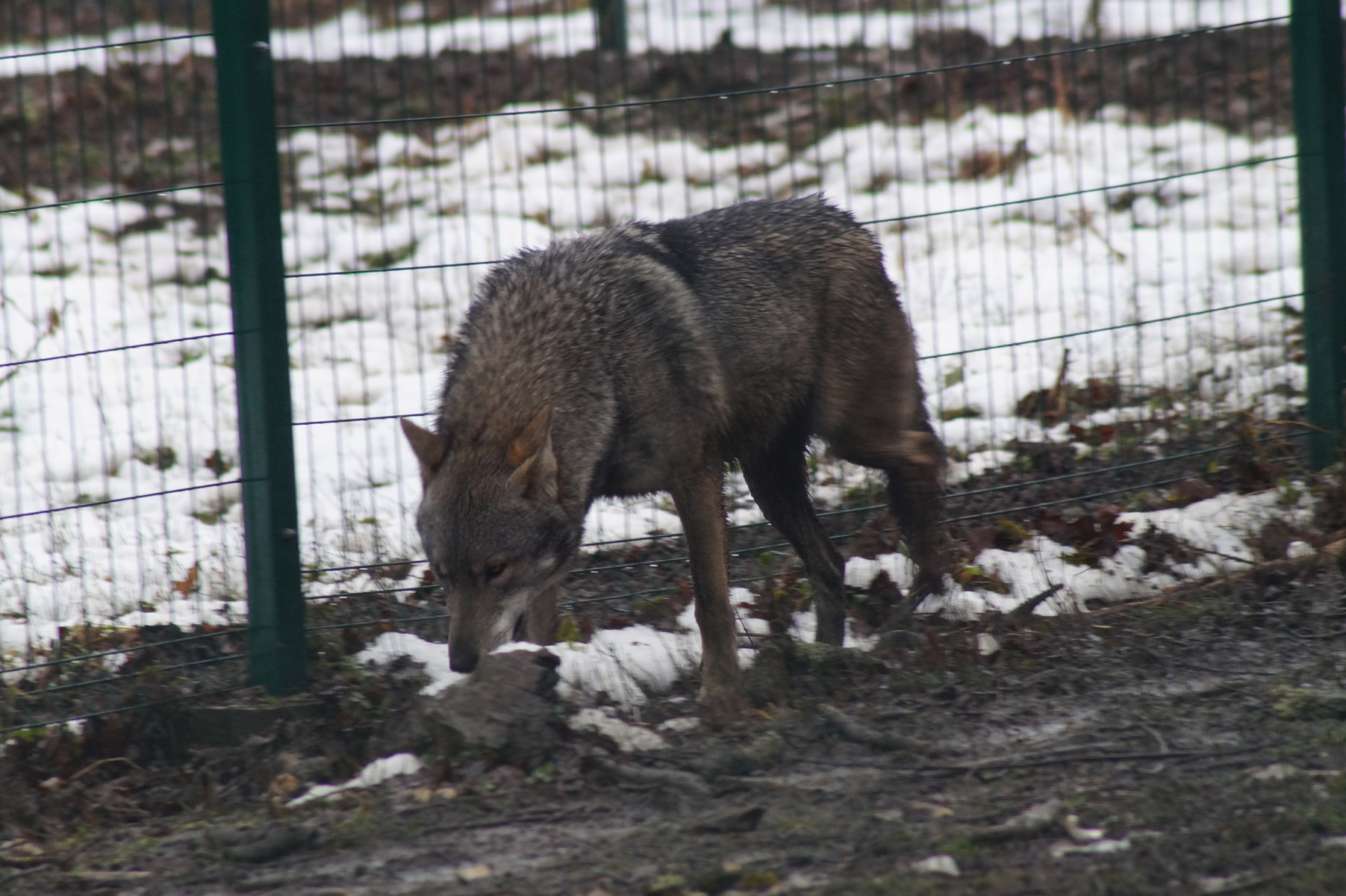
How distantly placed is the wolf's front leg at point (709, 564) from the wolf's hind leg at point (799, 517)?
0.45 metres

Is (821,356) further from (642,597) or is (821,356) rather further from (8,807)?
(8,807)

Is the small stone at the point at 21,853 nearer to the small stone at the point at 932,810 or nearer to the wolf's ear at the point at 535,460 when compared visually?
the wolf's ear at the point at 535,460

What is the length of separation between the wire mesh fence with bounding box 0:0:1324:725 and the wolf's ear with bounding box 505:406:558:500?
768 millimetres

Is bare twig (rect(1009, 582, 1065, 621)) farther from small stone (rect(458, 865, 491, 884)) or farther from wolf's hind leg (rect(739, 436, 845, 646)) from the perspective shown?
small stone (rect(458, 865, 491, 884))

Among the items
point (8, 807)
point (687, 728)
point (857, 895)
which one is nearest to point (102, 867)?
point (8, 807)

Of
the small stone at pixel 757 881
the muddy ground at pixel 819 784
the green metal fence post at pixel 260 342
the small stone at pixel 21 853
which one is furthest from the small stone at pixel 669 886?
the green metal fence post at pixel 260 342

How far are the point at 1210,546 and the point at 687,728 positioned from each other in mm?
2767

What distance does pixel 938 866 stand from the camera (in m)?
3.05

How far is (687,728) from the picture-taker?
422 centimetres

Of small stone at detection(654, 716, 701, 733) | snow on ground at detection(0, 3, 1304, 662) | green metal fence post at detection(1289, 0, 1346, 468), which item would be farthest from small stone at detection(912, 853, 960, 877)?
green metal fence post at detection(1289, 0, 1346, 468)

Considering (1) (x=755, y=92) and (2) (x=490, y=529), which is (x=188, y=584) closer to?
(2) (x=490, y=529)

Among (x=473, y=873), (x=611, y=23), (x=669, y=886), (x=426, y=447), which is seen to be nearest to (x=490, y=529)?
(x=426, y=447)

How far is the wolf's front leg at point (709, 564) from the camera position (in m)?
4.67

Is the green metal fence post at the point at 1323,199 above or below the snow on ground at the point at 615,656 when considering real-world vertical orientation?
above
